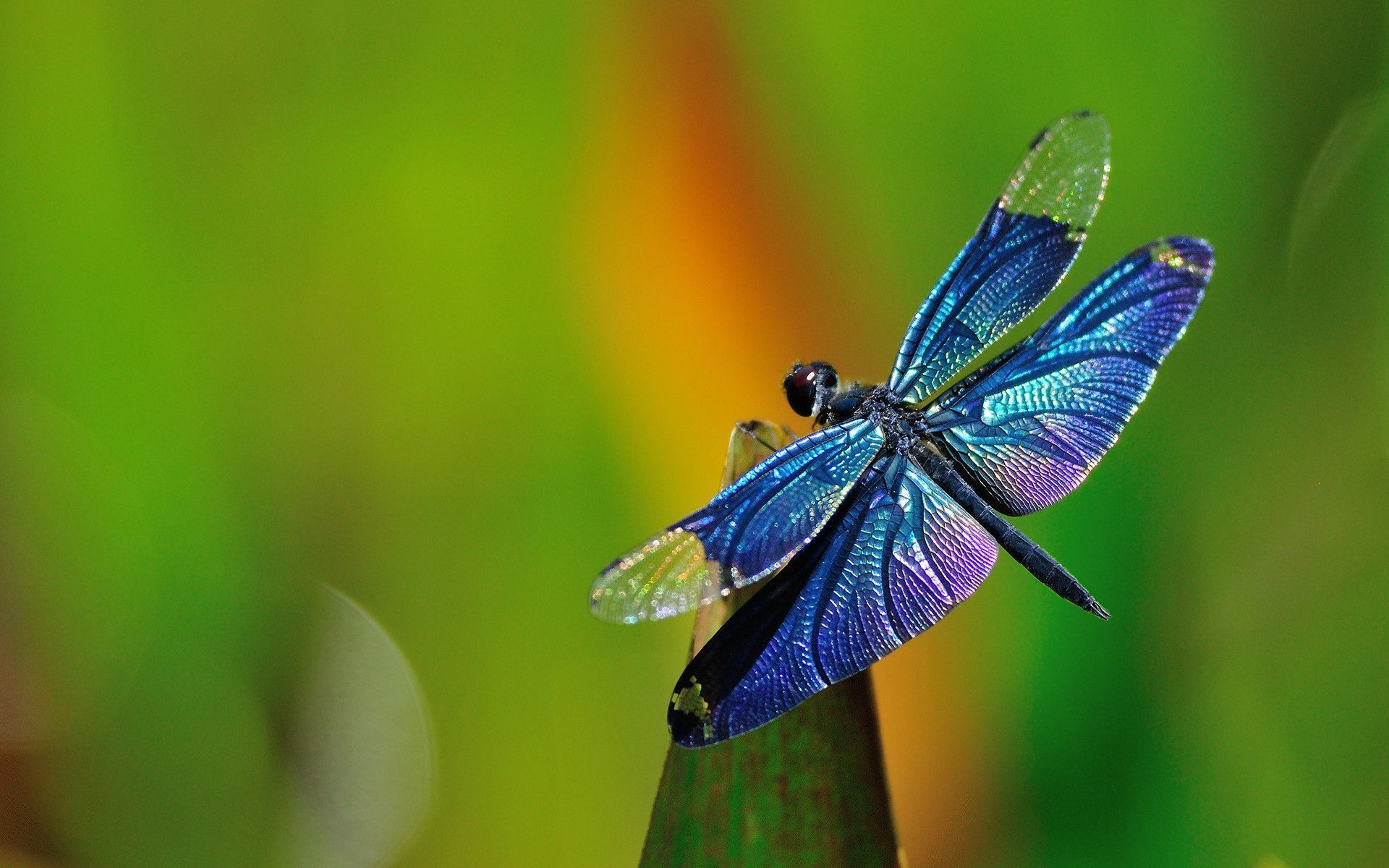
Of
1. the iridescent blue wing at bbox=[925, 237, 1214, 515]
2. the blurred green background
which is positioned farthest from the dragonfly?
the blurred green background

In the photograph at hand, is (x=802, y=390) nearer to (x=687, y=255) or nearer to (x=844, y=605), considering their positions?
(x=844, y=605)

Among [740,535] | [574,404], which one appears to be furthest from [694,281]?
[740,535]

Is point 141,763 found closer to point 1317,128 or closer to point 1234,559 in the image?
point 1234,559

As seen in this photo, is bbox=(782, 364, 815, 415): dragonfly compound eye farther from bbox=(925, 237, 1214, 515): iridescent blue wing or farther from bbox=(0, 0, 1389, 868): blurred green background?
bbox=(0, 0, 1389, 868): blurred green background

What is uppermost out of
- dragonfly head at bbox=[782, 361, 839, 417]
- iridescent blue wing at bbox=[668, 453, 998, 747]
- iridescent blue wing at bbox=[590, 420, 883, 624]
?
dragonfly head at bbox=[782, 361, 839, 417]

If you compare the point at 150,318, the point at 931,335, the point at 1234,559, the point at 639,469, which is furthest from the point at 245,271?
the point at 1234,559

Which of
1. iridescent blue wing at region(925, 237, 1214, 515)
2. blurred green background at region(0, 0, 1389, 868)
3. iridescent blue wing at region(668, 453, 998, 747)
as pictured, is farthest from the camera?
blurred green background at region(0, 0, 1389, 868)

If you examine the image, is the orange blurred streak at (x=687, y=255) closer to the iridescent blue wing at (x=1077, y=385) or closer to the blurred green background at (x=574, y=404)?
the blurred green background at (x=574, y=404)

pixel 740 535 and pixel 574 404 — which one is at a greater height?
pixel 574 404
